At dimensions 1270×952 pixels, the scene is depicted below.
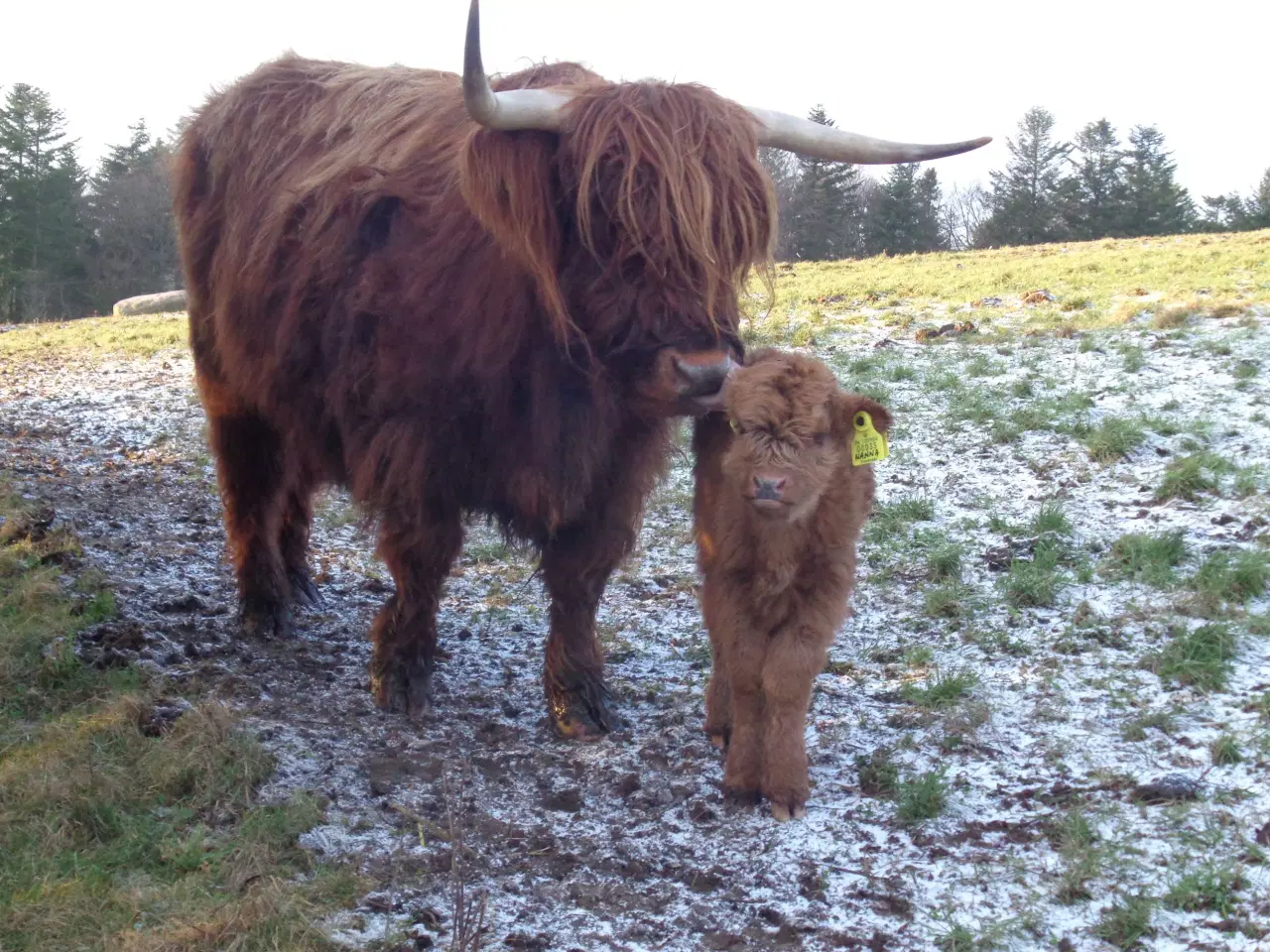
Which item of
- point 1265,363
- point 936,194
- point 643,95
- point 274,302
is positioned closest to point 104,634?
point 274,302

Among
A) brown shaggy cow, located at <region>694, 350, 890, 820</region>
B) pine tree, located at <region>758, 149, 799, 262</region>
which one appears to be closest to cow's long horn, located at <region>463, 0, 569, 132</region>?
pine tree, located at <region>758, 149, 799, 262</region>

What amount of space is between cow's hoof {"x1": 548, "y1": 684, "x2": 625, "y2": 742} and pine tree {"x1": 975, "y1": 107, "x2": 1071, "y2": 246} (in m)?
30.4

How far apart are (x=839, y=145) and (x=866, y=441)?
1.31m

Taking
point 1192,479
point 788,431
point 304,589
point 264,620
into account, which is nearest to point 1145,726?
point 788,431

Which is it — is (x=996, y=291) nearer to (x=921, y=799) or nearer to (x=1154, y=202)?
(x=921, y=799)

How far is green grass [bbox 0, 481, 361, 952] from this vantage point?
2422mm

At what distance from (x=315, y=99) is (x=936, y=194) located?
3222 cm

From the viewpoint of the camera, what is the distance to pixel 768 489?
2.83m

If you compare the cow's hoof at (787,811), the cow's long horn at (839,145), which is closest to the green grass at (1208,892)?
the cow's hoof at (787,811)

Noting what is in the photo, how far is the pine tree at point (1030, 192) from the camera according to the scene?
3306 centimetres

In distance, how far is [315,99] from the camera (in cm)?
463

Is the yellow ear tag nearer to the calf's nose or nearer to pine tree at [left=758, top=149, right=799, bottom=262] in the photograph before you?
the calf's nose

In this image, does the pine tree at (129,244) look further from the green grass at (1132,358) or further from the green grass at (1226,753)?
the green grass at (1226,753)

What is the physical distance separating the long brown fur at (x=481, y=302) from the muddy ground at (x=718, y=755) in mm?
443
